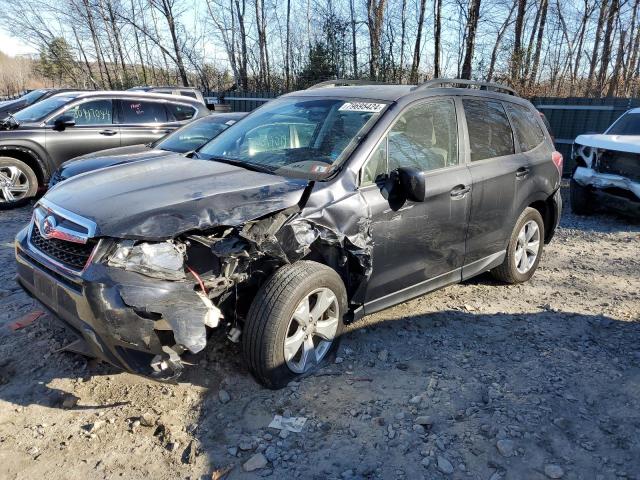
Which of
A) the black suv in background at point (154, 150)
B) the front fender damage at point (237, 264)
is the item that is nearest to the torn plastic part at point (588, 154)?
the black suv in background at point (154, 150)

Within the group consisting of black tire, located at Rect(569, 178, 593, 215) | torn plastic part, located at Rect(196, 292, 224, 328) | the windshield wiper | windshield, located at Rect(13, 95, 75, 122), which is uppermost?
windshield, located at Rect(13, 95, 75, 122)

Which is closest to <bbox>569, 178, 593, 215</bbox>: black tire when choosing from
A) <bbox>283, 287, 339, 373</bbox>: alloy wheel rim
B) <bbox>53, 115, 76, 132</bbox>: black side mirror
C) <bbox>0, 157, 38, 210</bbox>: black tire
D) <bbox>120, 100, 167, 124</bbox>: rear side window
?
<bbox>283, 287, 339, 373</bbox>: alloy wheel rim

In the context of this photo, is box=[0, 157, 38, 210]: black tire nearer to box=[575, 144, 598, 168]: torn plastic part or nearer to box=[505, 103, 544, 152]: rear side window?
box=[505, 103, 544, 152]: rear side window

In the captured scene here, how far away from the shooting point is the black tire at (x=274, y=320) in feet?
9.30

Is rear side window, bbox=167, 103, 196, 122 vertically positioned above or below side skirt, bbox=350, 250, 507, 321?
above

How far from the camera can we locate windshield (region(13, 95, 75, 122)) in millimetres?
8070

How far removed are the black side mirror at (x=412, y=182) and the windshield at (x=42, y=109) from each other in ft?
23.5

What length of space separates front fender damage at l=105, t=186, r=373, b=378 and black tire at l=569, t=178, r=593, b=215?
19.2 ft

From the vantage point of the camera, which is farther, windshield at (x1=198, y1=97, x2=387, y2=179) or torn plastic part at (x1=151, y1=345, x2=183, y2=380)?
windshield at (x1=198, y1=97, x2=387, y2=179)

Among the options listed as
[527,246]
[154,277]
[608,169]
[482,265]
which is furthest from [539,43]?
[154,277]

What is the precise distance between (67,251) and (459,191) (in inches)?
108

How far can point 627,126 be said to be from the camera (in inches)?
320

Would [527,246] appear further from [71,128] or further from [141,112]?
[71,128]

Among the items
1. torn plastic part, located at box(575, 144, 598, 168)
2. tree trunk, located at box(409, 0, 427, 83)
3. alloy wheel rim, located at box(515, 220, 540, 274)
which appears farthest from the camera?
tree trunk, located at box(409, 0, 427, 83)
